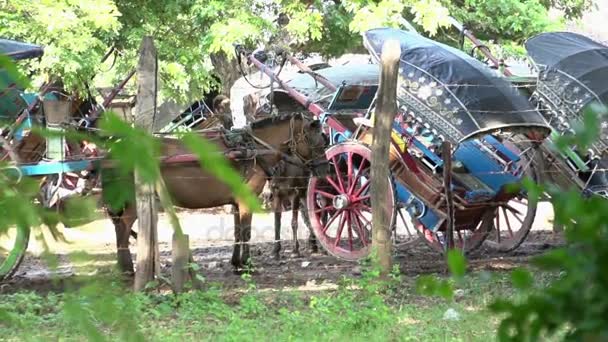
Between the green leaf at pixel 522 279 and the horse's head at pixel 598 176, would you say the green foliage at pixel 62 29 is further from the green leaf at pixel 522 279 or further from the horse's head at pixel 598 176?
the green leaf at pixel 522 279

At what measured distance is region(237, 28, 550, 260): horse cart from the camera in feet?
32.8

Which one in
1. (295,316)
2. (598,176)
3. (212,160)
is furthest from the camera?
(598,176)

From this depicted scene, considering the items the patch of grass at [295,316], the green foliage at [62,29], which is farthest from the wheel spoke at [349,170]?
the green foliage at [62,29]

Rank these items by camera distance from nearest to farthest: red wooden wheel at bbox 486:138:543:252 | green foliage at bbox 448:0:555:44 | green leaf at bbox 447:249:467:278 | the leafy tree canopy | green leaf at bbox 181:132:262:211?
green leaf at bbox 181:132:262:211
green leaf at bbox 447:249:467:278
red wooden wheel at bbox 486:138:543:252
the leafy tree canopy
green foliage at bbox 448:0:555:44

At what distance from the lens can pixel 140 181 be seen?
3.94 feet

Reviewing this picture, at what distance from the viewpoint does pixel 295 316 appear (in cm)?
711

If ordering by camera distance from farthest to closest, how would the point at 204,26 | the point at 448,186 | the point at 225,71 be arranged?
the point at 225,71 → the point at 204,26 → the point at 448,186

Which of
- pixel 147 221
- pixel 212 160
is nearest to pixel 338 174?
pixel 147 221

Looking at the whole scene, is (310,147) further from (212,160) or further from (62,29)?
(212,160)

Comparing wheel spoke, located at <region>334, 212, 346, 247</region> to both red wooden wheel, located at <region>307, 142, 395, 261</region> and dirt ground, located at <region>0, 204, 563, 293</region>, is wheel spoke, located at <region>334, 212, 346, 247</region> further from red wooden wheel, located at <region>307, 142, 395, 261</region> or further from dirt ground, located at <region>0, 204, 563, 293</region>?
dirt ground, located at <region>0, 204, 563, 293</region>

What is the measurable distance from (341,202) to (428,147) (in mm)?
1230

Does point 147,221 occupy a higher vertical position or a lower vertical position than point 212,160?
lower

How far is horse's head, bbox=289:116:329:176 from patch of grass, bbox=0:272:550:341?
3.02 meters

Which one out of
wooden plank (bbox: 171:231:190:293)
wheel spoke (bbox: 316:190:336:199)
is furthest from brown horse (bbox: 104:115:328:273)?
wooden plank (bbox: 171:231:190:293)
